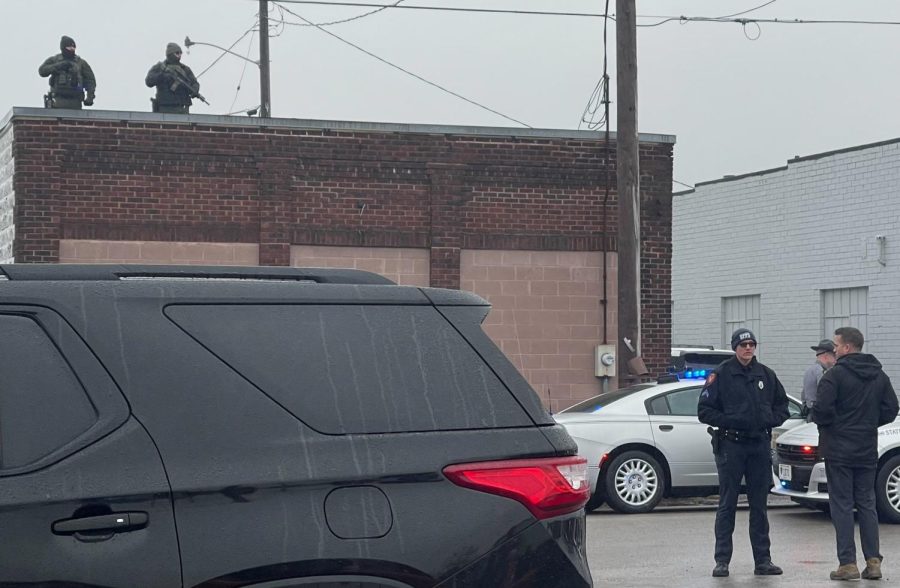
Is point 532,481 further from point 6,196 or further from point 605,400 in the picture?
point 6,196

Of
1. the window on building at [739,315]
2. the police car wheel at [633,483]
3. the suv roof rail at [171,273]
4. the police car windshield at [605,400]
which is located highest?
the window on building at [739,315]

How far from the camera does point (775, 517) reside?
46.3 ft

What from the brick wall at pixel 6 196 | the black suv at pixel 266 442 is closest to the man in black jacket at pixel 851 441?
the black suv at pixel 266 442

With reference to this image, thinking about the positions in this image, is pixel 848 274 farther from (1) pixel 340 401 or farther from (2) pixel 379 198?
(1) pixel 340 401

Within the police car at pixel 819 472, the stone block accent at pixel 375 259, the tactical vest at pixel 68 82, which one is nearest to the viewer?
the police car at pixel 819 472

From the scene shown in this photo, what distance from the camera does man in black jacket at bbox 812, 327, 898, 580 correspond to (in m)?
9.60

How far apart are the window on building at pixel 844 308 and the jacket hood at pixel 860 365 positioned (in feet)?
55.6

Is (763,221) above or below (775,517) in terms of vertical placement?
above

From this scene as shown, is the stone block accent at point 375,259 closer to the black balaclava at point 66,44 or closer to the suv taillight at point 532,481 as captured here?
the black balaclava at point 66,44

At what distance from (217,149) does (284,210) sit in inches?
50.7

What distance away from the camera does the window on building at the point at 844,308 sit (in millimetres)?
26438

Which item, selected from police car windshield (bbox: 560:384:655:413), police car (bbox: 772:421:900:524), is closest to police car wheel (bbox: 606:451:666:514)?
police car windshield (bbox: 560:384:655:413)

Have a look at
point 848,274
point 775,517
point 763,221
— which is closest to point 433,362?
point 775,517

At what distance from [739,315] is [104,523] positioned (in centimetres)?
2739
